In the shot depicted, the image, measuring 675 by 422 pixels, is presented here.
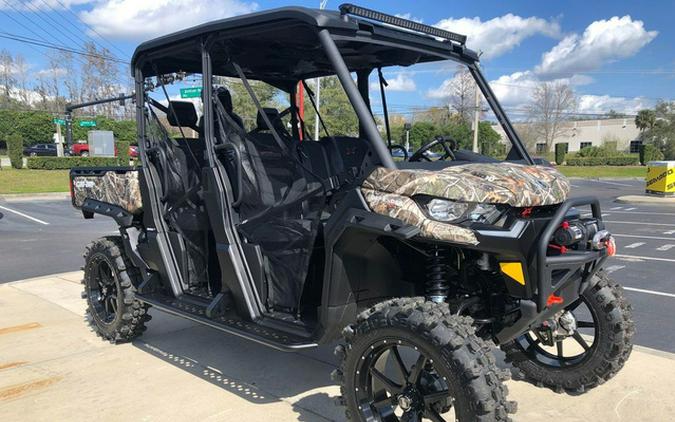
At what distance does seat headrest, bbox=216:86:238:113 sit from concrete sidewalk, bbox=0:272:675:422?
1.94 metres

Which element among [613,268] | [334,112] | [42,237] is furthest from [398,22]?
[42,237]

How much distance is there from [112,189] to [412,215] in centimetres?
331

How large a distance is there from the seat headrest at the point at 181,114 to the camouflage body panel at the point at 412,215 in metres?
2.00

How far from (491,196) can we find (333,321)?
110 centimetres

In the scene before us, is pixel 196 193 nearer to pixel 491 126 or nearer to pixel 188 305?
pixel 188 305

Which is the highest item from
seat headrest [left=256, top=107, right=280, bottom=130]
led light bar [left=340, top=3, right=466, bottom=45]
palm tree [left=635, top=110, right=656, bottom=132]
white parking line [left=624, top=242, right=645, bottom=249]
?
palm tree [left=635, top=110, right=656, bottom=132]

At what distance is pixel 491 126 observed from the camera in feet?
14.5

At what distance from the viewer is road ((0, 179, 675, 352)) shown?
5605 mm

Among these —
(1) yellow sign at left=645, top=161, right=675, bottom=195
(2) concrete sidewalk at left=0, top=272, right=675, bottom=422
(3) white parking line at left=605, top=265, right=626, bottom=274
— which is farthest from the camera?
(1) yellow sign at left=645, top=161, right=675, bottom=195

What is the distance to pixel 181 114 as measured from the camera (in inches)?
168

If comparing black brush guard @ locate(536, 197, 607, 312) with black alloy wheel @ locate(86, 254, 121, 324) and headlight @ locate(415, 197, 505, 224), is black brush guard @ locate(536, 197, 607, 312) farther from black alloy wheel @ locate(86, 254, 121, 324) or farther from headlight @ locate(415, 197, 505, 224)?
black alloy wheel @ locate(86, 254, 121, 324)

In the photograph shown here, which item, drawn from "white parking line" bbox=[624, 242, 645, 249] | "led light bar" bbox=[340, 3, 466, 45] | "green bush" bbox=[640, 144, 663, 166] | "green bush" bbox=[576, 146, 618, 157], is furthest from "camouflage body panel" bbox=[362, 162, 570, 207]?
"green bush" bbox=[576, 146, 618, 157]

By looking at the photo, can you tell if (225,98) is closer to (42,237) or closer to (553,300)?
(553,300)

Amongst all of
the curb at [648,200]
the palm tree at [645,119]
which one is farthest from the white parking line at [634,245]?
the palm tree at [645,119]
